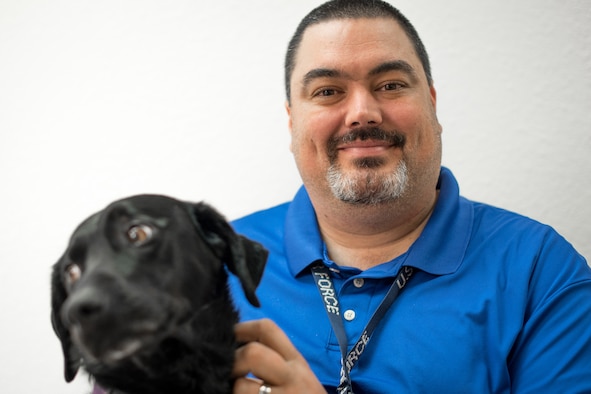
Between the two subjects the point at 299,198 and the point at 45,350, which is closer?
the point at 299,198

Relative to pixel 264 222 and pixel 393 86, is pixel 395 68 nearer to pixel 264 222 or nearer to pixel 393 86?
pixel 393 86

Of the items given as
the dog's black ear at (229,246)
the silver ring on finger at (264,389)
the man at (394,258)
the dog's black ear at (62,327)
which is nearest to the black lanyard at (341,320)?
the man at (394,258)

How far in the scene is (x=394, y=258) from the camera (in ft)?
5.80

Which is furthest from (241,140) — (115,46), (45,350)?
(45,350)

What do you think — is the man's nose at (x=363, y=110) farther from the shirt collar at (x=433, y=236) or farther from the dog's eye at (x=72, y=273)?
the dog's eye at (x=72, y=273)

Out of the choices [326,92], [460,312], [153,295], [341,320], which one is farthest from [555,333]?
[153,295]

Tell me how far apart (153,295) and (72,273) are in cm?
23

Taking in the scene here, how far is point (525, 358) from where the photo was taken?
1.49 meters

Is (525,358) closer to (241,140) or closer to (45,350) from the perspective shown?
(241,140)

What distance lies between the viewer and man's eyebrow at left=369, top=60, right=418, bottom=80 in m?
1.68

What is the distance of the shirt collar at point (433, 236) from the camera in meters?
1.65

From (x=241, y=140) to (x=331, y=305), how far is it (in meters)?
1.05

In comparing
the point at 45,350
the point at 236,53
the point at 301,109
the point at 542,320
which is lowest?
the point at 45,350

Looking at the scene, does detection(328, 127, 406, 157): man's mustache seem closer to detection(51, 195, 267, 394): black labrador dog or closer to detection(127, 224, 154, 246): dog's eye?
detection(51, 195, 267, 394): black labrador dog
